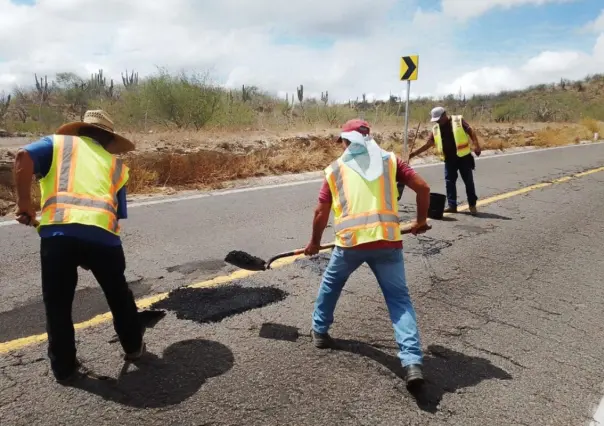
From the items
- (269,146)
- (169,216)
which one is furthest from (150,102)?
(169,216)

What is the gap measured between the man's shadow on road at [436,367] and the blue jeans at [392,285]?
0.22 meters

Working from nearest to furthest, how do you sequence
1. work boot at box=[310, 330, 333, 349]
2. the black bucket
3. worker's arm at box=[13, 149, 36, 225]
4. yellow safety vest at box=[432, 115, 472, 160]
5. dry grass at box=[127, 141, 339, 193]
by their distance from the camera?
worker's arm at box=[13, 149, 36, 225] < work boot at box=[310, 330, 333, 349] < the black bucket < yellow safety vest at box=[432, 115, 472, 160] < dry grass at box=[127, 141, 339, 193]

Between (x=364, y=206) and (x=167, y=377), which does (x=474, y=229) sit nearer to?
(x=364, y=206)

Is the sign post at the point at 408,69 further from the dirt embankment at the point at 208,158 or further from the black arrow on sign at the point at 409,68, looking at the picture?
the dirt embankment at the point at 208,158

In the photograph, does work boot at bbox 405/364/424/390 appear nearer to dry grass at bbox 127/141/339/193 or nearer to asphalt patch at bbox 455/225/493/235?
asphalt patch at bbox 455/225/493/235

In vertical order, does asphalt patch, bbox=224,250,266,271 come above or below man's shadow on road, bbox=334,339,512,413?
above

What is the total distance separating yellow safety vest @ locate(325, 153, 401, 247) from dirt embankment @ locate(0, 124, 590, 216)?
5.99 meters

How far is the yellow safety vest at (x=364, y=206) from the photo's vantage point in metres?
3.16

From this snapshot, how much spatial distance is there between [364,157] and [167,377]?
187cm

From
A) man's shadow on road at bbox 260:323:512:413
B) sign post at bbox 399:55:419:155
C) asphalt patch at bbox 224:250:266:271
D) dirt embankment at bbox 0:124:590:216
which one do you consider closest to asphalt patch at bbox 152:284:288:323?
asphalt patch at bbox 224:250:266:271

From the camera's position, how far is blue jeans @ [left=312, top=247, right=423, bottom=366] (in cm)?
309

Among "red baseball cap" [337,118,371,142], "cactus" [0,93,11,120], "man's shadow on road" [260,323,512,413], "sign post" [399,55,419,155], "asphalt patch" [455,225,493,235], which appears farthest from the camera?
"cactus" [0,93,11,120]

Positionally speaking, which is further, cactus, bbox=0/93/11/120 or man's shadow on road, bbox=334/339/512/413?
cactus, bbox=0/93/11/120

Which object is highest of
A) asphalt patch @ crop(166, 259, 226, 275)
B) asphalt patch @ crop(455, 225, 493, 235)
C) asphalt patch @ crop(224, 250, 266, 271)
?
asphalt patch @ crop(224, 250, 266, 271)
